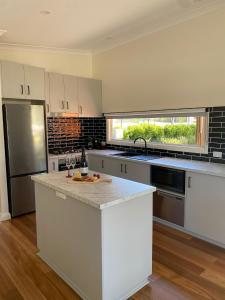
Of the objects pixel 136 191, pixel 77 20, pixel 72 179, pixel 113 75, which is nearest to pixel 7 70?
pixel 77 20

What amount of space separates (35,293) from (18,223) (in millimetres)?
1584

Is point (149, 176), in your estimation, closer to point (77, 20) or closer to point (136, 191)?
point (136, 191)

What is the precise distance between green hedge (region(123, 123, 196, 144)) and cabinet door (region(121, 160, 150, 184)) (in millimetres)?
729

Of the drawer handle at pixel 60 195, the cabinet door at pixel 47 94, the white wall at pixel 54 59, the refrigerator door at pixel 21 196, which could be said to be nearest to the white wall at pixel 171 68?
the white wall at pixel 54 59

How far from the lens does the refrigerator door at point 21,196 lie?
3.63 m

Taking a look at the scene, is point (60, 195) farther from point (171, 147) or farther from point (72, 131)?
point (72, 131)

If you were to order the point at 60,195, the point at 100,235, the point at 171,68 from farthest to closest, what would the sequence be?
the point at 171,68, the point at 60,195, the point at 100,235

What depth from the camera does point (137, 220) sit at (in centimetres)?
202

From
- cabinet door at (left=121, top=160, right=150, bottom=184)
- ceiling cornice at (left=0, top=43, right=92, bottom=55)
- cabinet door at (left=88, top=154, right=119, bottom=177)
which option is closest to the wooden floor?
cabinet door at (left=121, top=160, right=150, bottom=184)

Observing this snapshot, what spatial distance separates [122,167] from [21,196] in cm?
166

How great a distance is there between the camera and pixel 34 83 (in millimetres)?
3838

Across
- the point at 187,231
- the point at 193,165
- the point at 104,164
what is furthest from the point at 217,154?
the point at 104,164

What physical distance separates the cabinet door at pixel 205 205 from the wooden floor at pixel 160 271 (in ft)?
0.54

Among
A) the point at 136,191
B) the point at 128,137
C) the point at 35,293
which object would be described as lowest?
the point at 35,293
